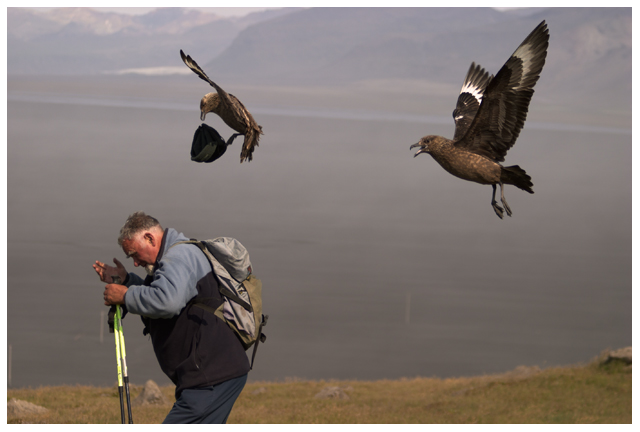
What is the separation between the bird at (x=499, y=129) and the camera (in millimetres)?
2924

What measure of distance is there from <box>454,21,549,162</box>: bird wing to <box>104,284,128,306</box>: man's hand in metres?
1.71

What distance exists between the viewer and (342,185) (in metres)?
109

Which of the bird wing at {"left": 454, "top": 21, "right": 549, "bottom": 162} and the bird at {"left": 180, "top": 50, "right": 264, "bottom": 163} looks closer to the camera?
the bird wing at {"left": 454, "top": 21, "right": 549, "bottom": 162}

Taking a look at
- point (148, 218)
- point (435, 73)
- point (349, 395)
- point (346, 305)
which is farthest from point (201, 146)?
point (435, 73)

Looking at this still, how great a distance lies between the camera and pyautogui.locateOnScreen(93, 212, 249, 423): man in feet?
11.4

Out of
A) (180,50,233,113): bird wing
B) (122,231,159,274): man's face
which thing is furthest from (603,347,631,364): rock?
(180,50,233,113): bird wing

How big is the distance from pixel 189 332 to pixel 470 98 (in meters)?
1.97

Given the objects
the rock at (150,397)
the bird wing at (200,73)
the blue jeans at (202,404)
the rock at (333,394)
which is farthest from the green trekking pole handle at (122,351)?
the rock at (333,394)

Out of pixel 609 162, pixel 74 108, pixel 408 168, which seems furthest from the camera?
pixel 74 108

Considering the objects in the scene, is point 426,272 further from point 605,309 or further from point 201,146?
point 201,146

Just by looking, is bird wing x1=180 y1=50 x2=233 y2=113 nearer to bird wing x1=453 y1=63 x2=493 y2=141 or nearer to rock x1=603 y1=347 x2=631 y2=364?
bird wing x1=453 y1=63 x2=493 y2=141

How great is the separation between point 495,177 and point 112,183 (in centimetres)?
9067

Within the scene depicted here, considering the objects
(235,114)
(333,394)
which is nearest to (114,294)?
(235,114)

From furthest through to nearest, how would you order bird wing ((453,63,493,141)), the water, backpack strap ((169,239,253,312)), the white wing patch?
the water → the white wing patch → bird wing ((453,63,493,141)) → backpack strap ((169,239,253,312))
